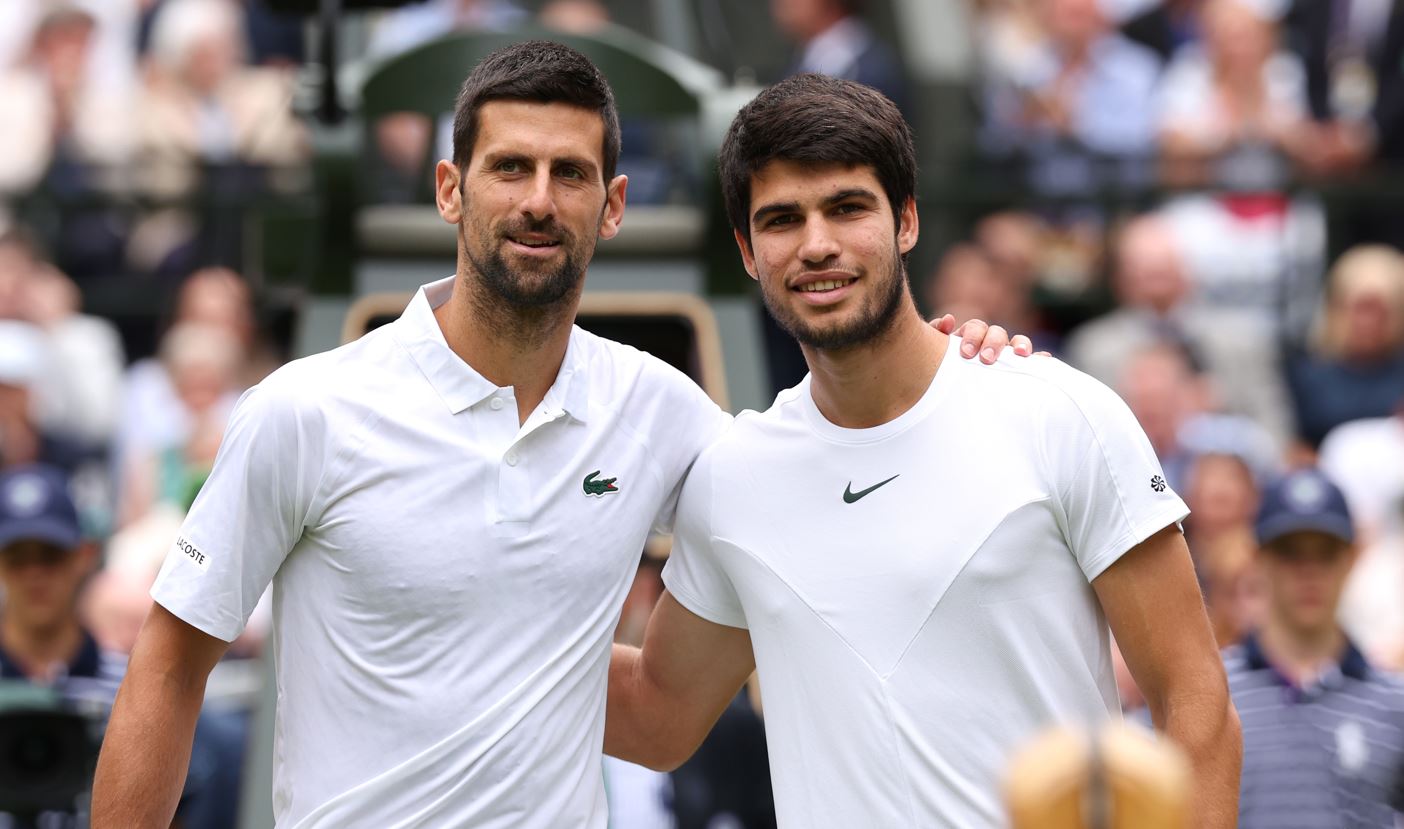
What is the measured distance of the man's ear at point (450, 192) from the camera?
11.8 ft

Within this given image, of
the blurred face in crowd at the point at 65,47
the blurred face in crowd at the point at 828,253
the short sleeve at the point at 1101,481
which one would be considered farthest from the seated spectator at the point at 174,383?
the short sleeve at the point at 1101,481

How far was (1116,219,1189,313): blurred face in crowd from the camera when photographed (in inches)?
320

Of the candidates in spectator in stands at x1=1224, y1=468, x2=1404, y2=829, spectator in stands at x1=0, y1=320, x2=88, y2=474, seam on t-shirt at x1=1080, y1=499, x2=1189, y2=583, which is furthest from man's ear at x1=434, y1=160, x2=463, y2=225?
spectator in stands at x1=0, y1=320, x2=88, y2=474

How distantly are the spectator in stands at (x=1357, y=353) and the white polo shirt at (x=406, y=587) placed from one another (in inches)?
205

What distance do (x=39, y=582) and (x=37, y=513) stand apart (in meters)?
0.20

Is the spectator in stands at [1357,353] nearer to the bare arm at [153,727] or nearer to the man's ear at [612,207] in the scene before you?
the man's ear at [612,207]

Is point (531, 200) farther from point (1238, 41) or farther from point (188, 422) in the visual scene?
point (1238, 41)

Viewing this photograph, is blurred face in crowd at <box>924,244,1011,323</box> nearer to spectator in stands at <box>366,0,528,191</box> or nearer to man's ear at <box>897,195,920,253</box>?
spectator in stands at <box>366,0,528,191</box>

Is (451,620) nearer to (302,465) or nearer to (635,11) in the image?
(302,465)

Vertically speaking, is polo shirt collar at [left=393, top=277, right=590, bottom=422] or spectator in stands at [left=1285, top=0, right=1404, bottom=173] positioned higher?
spectator in stands at [left=1285, top=0, right=1404, bottom=173]

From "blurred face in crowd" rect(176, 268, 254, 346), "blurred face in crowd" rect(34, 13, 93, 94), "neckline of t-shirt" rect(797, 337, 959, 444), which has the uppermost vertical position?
"blurred face in crowd" rect(34, 13, 93, 94)

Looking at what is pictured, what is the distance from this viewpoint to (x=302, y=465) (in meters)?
3.40

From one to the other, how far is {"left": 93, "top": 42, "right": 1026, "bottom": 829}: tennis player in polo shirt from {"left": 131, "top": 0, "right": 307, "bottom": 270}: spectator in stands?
5.27 m

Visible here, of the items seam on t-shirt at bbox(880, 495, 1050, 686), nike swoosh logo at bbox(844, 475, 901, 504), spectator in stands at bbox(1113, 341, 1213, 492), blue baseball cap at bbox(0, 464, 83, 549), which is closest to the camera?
seam on t-shirt at bbox(880, 495, 1050, 686)
